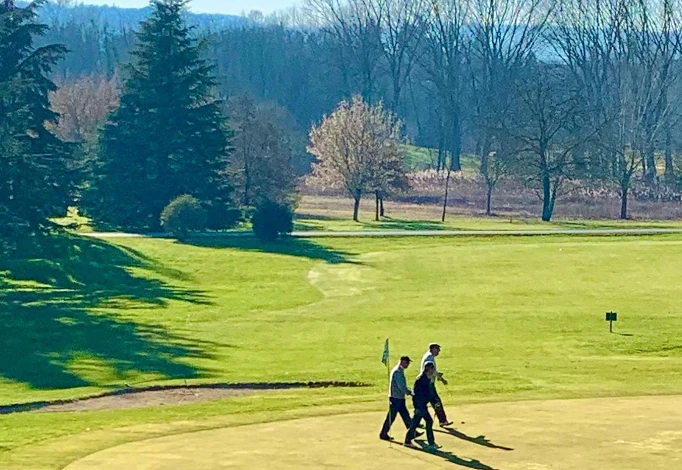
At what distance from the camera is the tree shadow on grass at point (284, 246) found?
67.4 meters

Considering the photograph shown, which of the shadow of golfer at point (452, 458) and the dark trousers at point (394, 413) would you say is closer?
the shadow of golfer at point (452, 458)

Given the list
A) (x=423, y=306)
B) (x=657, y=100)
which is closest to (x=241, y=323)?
(x=423, y=306)

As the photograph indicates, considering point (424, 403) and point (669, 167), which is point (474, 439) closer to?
point (424, 403)

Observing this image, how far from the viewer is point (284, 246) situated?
70.9 meters

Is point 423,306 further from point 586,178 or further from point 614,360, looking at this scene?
point 586,178

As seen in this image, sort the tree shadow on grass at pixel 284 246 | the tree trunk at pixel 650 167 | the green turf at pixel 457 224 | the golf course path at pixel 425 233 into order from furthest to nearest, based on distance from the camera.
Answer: the tree trunk at pixel 650 167, the green turf at pixel 457 224, the golf course path at pixel 425 233, the tree shadow on grass at pixel 284 246

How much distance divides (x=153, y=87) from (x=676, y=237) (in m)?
34.3

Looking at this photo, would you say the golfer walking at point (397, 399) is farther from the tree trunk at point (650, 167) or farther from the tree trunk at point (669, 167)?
the tree trunk at point (650, 167)

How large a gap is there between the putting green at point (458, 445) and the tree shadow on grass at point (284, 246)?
3878 centimetres

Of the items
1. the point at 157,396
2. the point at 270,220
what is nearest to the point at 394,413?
the point at 157,396

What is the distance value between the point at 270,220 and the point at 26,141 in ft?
51.8

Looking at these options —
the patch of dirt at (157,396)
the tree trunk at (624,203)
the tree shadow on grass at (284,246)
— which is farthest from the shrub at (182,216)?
the tree trunk at (624,203)

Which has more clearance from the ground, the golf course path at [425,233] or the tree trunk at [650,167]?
the tree trunk at [650,167]

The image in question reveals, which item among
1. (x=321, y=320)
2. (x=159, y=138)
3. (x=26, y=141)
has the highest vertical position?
(x=159, y=138)
